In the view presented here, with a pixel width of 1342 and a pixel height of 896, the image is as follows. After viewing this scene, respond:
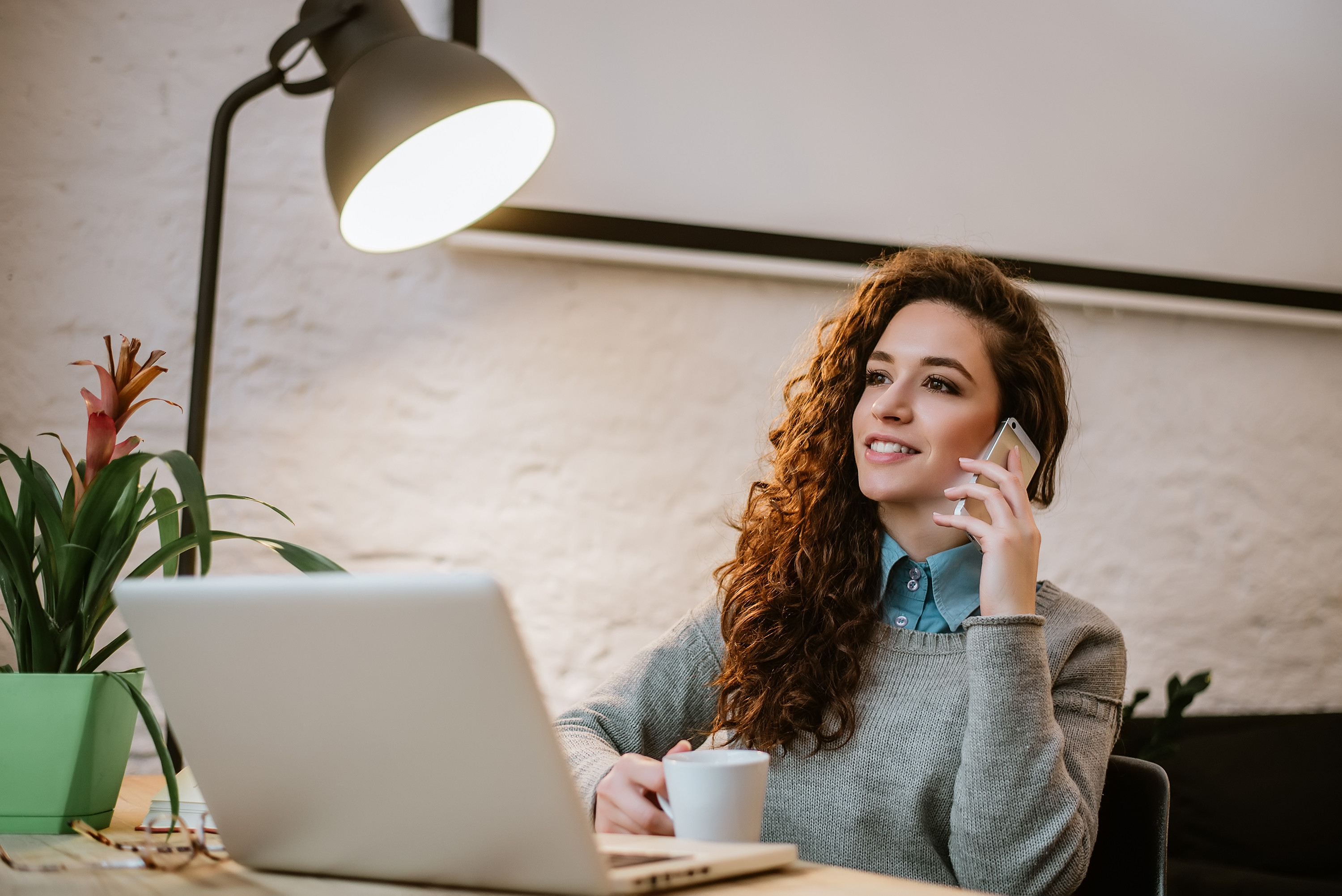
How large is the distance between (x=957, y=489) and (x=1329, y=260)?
72.5 inches

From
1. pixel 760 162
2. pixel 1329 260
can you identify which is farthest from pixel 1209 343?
pixel 760 162

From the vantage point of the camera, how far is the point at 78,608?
1076 millimetres

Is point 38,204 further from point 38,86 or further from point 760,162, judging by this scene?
point 760,162

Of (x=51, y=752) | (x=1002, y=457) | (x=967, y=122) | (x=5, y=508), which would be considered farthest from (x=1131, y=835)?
(x=967, y=122)

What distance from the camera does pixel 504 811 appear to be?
635 mm

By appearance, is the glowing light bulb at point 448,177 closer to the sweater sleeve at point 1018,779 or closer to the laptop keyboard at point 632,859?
the sweater sleeve at point 1018,779

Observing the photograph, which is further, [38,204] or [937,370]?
[38,204]

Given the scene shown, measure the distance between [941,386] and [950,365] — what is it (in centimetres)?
3

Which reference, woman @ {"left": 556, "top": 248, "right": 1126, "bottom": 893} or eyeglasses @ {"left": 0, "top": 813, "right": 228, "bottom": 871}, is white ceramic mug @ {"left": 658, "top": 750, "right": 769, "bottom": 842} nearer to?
woman @ {"left": 556, "top": 248, "right": 1126, "bottom": 893}

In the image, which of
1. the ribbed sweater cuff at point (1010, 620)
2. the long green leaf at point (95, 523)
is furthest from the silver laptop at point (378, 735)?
the ribbed sweater cuff at point (1010, 620)

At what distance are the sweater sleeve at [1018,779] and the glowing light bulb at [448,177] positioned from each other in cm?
90

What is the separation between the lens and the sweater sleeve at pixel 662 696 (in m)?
1.46

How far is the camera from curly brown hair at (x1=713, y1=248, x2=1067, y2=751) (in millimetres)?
1397

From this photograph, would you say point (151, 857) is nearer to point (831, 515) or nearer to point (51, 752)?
point (51, 752)
